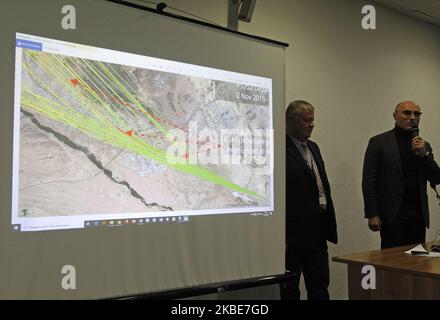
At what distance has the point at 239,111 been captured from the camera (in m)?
2.36

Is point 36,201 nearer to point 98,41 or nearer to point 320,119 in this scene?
point 98,41

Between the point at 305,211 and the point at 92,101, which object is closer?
the point at 92,101

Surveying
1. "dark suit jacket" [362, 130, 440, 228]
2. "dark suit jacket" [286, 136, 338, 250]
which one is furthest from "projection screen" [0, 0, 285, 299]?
"dark suit jacket" [362, 130, 440, 228]

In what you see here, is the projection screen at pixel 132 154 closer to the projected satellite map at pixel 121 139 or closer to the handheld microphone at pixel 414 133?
the projected satellite map at pixel 121 139

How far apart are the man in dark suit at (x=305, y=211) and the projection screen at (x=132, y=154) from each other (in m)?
0.20

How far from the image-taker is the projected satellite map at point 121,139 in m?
1.77

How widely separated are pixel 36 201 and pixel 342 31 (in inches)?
117

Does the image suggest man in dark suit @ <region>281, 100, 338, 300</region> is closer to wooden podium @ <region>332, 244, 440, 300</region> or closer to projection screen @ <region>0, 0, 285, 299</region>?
projection screen @ <region>0, 0, 285, 299</region>

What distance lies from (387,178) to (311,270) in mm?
867

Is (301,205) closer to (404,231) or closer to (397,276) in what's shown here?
(397,276)

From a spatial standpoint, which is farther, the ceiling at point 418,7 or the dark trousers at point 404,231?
the ceiling at point 418,7

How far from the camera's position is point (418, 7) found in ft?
13.5

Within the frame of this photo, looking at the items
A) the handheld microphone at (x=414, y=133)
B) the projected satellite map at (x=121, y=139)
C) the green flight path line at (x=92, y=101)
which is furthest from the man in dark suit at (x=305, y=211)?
the green flight path line at (x=92, y=101)

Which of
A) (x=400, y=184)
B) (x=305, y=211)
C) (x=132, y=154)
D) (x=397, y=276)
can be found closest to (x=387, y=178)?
(x=400, y=184)
